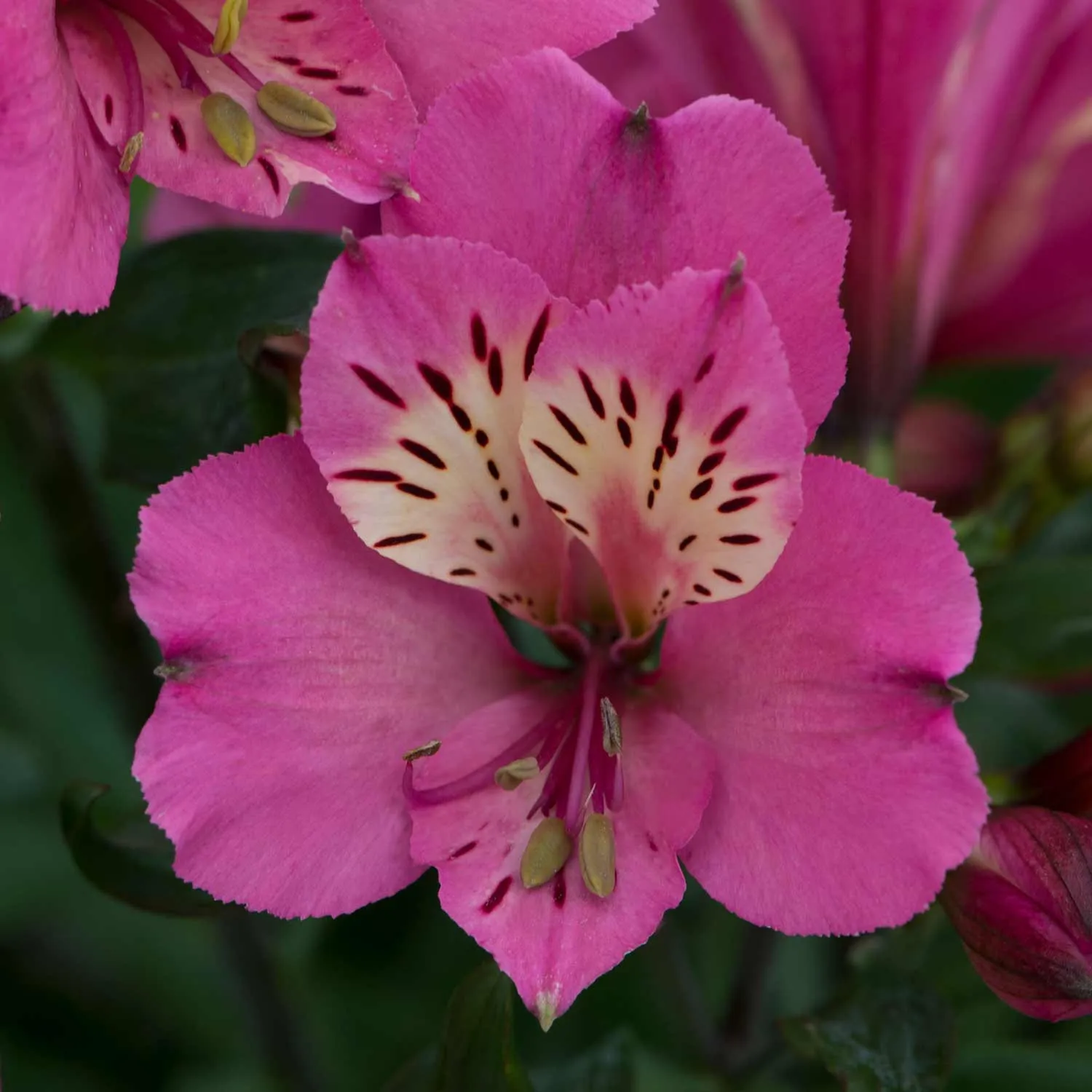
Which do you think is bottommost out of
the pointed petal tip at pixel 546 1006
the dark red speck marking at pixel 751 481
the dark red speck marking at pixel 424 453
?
the pointed petal tip at pixel 546 1006

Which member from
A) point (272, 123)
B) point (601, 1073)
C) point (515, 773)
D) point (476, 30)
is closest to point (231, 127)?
point (272, 123)

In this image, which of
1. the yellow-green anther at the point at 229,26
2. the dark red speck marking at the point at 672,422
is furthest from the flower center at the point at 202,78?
the dark red speck marking at the point at 672,422

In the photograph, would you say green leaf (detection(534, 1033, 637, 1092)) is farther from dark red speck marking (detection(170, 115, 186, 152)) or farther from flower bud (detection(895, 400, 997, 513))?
dark red speck marking (detection(170, 115, 186, 152))

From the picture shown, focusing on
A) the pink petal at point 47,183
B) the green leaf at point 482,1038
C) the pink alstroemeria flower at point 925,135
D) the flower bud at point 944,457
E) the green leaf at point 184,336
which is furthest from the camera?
the flower bud at point 944,457

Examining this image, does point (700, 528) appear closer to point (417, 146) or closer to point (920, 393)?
point (417, 146)

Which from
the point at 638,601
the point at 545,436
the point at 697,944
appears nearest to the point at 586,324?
the point at 545,436

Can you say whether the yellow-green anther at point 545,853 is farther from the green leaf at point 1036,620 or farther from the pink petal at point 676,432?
the green leaf at point 1036,620
